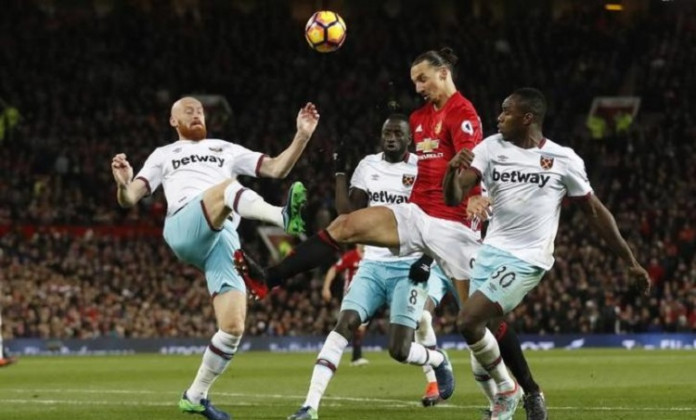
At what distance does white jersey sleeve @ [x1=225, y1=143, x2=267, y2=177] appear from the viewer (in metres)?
12.6

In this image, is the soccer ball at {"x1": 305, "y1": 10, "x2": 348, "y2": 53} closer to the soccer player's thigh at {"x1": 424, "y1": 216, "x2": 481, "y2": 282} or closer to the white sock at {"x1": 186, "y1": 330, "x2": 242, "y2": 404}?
the white sock at {"x1": 186, "y1": 330, "x2": 242, "y2": 404}

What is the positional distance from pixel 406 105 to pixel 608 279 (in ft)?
29.1

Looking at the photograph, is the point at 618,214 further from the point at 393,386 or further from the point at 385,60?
the point at 393,386

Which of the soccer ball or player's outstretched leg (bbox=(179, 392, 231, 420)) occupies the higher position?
the soccer ball

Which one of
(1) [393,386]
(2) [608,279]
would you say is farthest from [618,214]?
(1) [393,386]

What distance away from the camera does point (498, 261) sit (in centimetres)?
1083

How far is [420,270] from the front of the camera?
41.2 ft

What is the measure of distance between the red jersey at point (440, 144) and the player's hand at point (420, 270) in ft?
2.37

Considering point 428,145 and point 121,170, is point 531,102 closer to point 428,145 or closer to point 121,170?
point 428,145

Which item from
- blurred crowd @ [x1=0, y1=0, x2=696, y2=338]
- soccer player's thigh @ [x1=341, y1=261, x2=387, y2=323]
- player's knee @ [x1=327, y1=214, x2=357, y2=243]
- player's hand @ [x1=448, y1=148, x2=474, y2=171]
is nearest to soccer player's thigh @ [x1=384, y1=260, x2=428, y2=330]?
soccer player's thigh @ [x1=341, y1=261, x2=387, y2=323]

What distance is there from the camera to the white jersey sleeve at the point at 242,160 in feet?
41.3

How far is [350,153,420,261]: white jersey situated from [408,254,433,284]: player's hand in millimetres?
1375

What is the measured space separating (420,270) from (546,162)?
7.06 ft

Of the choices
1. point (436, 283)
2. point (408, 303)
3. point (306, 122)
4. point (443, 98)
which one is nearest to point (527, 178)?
point (443, 98)
